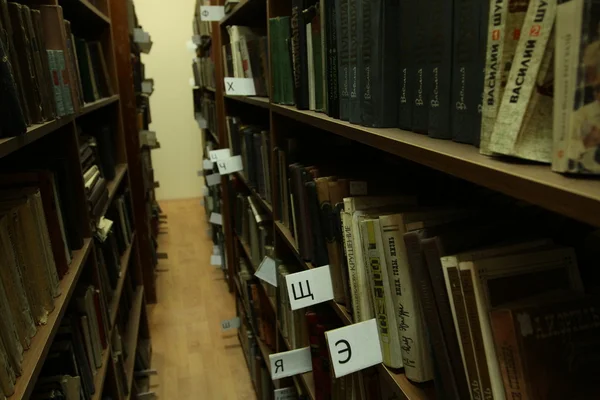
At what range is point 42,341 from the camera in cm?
92

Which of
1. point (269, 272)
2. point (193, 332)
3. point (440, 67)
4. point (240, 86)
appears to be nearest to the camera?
point (440, 67)

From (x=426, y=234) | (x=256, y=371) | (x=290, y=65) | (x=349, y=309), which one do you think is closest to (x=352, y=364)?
(x=349, y=309)

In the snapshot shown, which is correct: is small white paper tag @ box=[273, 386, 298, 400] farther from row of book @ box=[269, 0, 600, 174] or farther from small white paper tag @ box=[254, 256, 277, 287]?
row of book @ box=[269, 0, 600, 174]

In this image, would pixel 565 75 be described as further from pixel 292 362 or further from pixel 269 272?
pixel 269 272

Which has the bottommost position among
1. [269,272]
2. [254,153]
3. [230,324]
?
[230,324]

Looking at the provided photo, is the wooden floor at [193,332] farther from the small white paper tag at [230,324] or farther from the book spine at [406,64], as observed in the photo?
the book spine at [406,64]

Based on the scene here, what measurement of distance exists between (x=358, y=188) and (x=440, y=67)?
41 cm

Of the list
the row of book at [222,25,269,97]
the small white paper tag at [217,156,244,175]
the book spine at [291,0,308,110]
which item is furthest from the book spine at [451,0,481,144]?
the small white paper tag at [217,156,244,175]

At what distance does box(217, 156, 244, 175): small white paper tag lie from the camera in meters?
2.21

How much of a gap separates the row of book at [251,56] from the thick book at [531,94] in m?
1.38

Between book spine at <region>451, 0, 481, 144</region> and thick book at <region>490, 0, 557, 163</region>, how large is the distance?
9 centimetres

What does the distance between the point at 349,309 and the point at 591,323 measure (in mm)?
511

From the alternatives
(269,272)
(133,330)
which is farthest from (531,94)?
(133,330)

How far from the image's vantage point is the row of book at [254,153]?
5.80 ft
